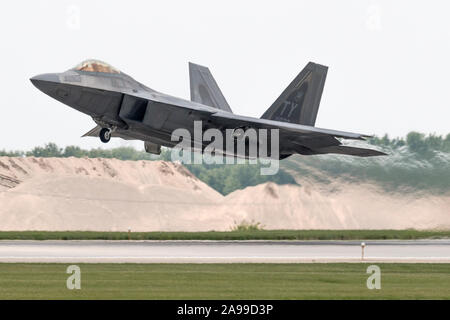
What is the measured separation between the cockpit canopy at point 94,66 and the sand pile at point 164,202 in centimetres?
1116

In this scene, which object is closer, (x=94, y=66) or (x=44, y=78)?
(x=44, y=78)

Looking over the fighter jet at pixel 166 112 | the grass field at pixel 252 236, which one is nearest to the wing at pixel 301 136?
the fighter jet at pixel 166 112

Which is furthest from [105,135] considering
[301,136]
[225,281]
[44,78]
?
[225,281]

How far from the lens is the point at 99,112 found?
2762 cm

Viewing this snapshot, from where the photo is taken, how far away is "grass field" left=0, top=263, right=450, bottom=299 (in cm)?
1711

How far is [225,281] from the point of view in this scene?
63.5 feet

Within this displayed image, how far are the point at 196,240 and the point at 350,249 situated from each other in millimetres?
7902

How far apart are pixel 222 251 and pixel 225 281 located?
913cm

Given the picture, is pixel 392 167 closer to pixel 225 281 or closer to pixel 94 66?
pixel 94 66

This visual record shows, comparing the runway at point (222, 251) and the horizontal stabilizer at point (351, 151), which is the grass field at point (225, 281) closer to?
the runway at point (222, 251)

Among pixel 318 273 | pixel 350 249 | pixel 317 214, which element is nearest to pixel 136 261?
pixel 318 273

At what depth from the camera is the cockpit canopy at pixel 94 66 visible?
1073 inches
